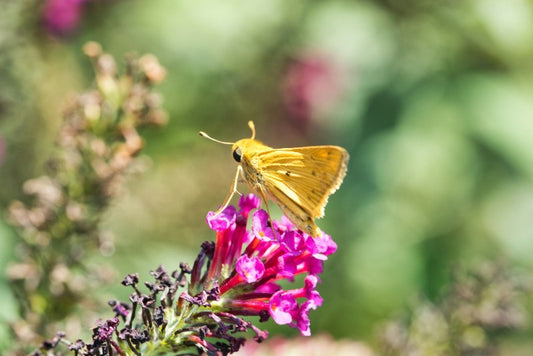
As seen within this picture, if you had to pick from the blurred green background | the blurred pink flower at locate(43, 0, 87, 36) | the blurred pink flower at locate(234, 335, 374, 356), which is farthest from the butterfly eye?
the blurred pink flower at locate(43, 0, 87, 36)

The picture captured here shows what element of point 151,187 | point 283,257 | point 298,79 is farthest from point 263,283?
point 298,79

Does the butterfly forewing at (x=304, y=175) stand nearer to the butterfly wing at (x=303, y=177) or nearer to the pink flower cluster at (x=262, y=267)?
the butterfly wing at (x=303, y=177)

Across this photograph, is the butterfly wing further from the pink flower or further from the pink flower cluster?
the pink flower

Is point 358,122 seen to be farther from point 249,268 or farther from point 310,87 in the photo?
point 249,268

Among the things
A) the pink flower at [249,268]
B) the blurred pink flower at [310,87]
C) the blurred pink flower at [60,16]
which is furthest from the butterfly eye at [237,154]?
the blurred pink flower at [310,87]

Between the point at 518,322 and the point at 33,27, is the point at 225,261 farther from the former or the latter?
the point at 33,27


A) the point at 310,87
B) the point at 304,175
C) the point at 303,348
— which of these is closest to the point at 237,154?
the point at 304,175
